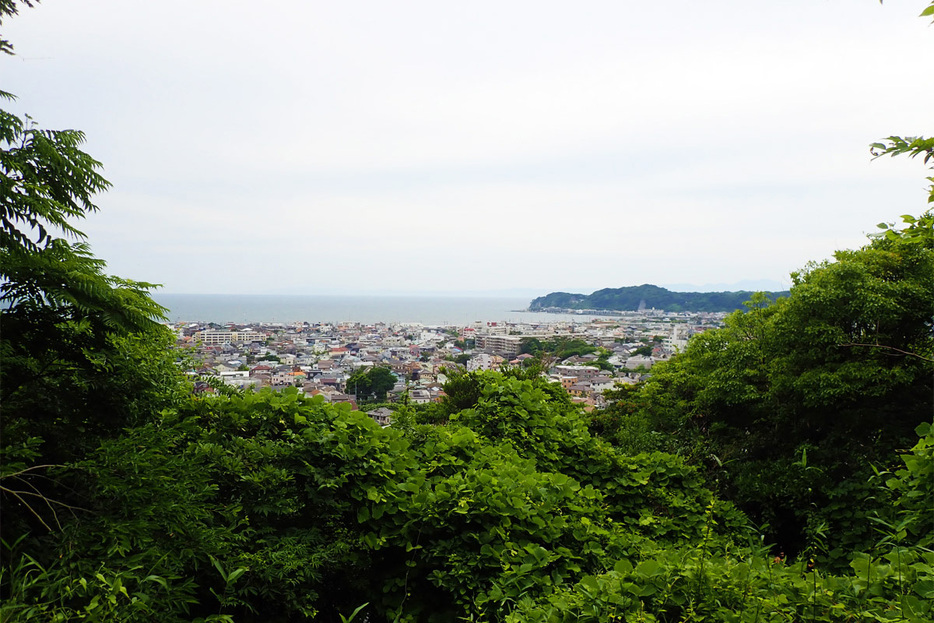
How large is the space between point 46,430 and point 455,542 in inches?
86.7

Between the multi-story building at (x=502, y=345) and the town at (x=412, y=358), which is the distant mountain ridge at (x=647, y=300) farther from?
the multi-story building at (x=502, y=345)

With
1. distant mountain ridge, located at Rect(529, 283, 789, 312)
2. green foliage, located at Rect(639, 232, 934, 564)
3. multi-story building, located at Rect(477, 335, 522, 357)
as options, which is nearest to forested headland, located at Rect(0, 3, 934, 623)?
green foliage, located at Rect(639, 232, 934, 564)

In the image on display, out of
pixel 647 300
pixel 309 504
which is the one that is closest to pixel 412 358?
pixel 309 504

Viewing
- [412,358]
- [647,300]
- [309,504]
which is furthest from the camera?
[647,300]

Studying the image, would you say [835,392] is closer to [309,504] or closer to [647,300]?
[309,504]

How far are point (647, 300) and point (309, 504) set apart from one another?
9065cm

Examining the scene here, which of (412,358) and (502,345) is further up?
(502,345)

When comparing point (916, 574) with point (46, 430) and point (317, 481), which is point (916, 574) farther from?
point (46, 430)

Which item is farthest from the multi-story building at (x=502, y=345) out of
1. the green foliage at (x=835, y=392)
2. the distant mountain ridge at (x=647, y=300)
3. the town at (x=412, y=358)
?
the distant mountain ridge at (x=647, y=300)

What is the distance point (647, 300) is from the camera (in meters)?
88.3

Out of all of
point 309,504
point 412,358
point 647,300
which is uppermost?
point 647,300

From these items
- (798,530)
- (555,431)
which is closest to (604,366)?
(798,530)

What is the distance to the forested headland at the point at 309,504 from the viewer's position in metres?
2.12

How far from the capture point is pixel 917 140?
2.10m
